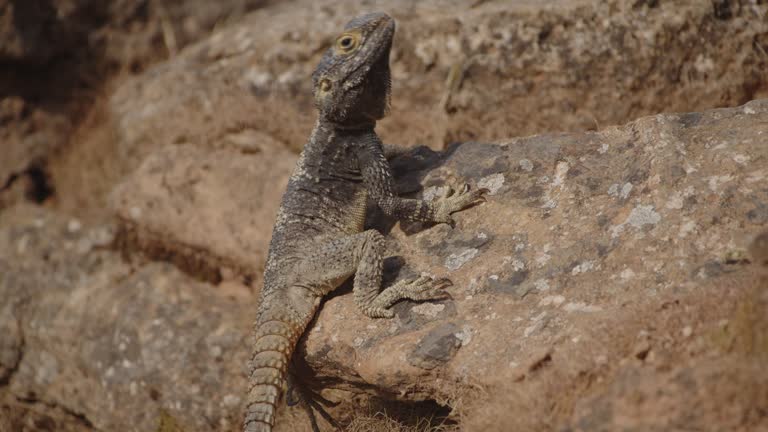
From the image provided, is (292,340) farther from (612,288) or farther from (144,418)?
(144,418)

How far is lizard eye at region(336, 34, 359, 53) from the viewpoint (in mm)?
4922

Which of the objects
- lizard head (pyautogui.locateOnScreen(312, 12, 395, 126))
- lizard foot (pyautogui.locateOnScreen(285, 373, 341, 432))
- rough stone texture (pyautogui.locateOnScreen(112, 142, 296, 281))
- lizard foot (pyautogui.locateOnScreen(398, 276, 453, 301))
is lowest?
lizard foot (pyautogui.locateOnScreen(285, 373, 341, 432))

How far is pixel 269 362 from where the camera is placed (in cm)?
429

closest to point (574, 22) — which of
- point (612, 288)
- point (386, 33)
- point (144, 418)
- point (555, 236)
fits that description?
point (386, 33)

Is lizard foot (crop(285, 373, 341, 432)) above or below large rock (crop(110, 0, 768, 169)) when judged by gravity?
below

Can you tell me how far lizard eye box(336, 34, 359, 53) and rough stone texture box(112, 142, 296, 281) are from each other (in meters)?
1.97

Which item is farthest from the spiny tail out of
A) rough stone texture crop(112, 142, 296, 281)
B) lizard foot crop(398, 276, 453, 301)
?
rough stone texture crop(112, 142, 296, 281)

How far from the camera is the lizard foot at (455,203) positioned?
4707 mm

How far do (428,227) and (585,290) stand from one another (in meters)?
1.41

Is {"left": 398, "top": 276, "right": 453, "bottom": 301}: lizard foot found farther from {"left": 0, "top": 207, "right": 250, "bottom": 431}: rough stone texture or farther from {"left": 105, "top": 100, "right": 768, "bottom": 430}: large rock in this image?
{"left": 0, "top": 207, "right": 250, "bottom": 431}: rough stone texture

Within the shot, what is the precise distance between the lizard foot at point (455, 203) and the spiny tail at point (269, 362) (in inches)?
46.2

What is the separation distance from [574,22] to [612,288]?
12.0ft

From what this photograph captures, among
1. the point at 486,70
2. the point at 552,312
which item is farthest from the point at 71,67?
the point at 552,312

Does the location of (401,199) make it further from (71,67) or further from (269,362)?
(71,67)
